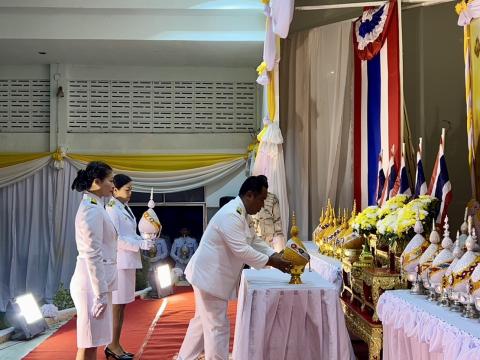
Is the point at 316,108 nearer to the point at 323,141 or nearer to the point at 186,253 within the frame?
the point at 323,141

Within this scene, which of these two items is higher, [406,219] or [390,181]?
[390,181]

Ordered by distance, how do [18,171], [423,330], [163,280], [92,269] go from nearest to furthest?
[423,330] → [92,269] → [163,280] → [18,171]

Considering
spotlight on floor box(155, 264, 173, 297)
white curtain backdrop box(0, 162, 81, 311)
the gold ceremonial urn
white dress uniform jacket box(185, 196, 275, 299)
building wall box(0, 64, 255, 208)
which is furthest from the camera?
building wall box(0, 64, 255, 208)

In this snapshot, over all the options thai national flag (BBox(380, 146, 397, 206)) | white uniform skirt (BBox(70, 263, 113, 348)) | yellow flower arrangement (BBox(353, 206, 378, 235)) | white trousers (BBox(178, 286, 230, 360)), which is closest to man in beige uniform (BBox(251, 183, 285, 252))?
thai national flag (BBox(380, 146, 397, 206))

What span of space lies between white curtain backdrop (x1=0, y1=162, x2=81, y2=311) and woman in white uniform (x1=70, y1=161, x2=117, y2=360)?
5826 millimetres

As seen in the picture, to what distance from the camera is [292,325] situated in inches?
134

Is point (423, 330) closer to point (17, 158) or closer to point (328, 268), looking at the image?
point (328, 268)

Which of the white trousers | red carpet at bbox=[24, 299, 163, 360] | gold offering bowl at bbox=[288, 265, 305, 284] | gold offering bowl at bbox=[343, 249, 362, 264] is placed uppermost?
gold offering bowl at bbox=[343, 249, 362, 264]

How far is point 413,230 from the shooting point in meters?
3.39

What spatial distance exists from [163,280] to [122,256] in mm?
3441

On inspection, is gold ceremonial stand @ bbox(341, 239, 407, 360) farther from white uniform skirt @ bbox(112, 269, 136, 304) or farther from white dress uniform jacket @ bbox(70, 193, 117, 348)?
white uniform skirt @ bbox(112, 269, 136, 304)

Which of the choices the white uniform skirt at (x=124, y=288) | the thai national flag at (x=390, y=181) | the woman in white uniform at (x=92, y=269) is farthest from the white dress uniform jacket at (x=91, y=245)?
the thai national flag at (x=390, y=181)

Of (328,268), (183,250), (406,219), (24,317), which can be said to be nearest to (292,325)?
(406,219)

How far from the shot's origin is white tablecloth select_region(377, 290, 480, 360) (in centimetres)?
211
